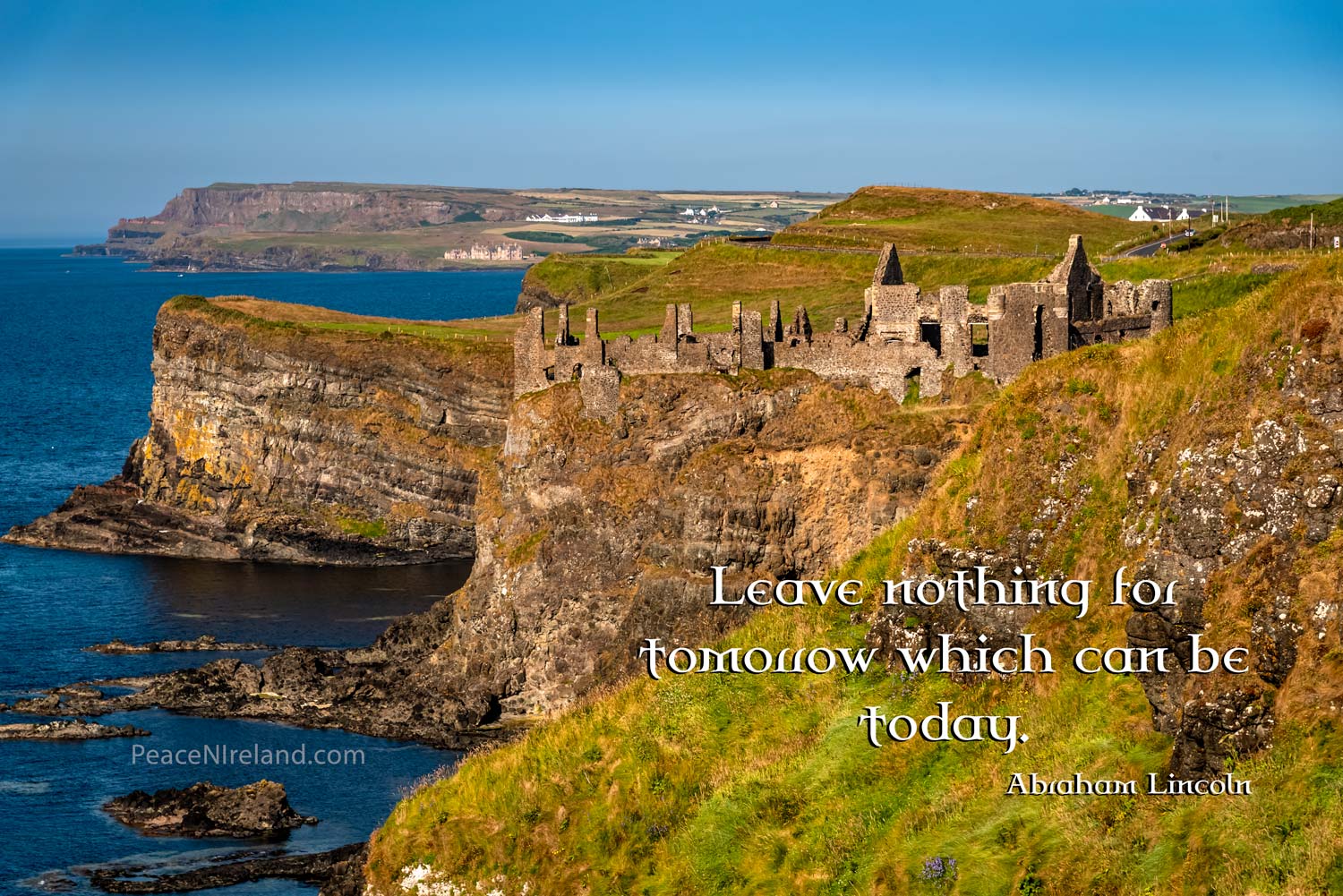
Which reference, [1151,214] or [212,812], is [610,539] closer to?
[212,812]

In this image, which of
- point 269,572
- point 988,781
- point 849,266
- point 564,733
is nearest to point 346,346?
point 269,572

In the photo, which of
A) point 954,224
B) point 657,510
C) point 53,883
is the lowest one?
point 53,883

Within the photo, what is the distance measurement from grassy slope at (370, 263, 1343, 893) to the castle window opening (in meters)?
31.2

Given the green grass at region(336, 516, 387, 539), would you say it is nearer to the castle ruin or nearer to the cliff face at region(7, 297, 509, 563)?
the cliff face at region(7, 297, 509, 563)

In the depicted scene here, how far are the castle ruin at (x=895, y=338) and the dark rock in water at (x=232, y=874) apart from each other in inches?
1023

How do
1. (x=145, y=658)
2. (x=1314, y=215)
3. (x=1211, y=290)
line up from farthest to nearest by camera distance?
(x=1314, y=215) < (x=145, y=658) < (x=1211, y=290)

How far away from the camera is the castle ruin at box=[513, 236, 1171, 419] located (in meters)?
65.8

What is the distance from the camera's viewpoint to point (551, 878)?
35875 mm

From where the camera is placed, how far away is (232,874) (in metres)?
58.9

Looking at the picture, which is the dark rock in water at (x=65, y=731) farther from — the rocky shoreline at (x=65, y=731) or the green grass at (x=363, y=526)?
the green grass at (x=363, y=526)

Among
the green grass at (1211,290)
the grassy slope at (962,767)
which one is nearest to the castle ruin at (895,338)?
the green grass at (1211,290)

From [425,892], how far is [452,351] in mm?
86132

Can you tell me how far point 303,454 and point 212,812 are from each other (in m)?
60.2

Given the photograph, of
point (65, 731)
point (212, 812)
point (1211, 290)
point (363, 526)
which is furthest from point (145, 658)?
point (1211, 290)
